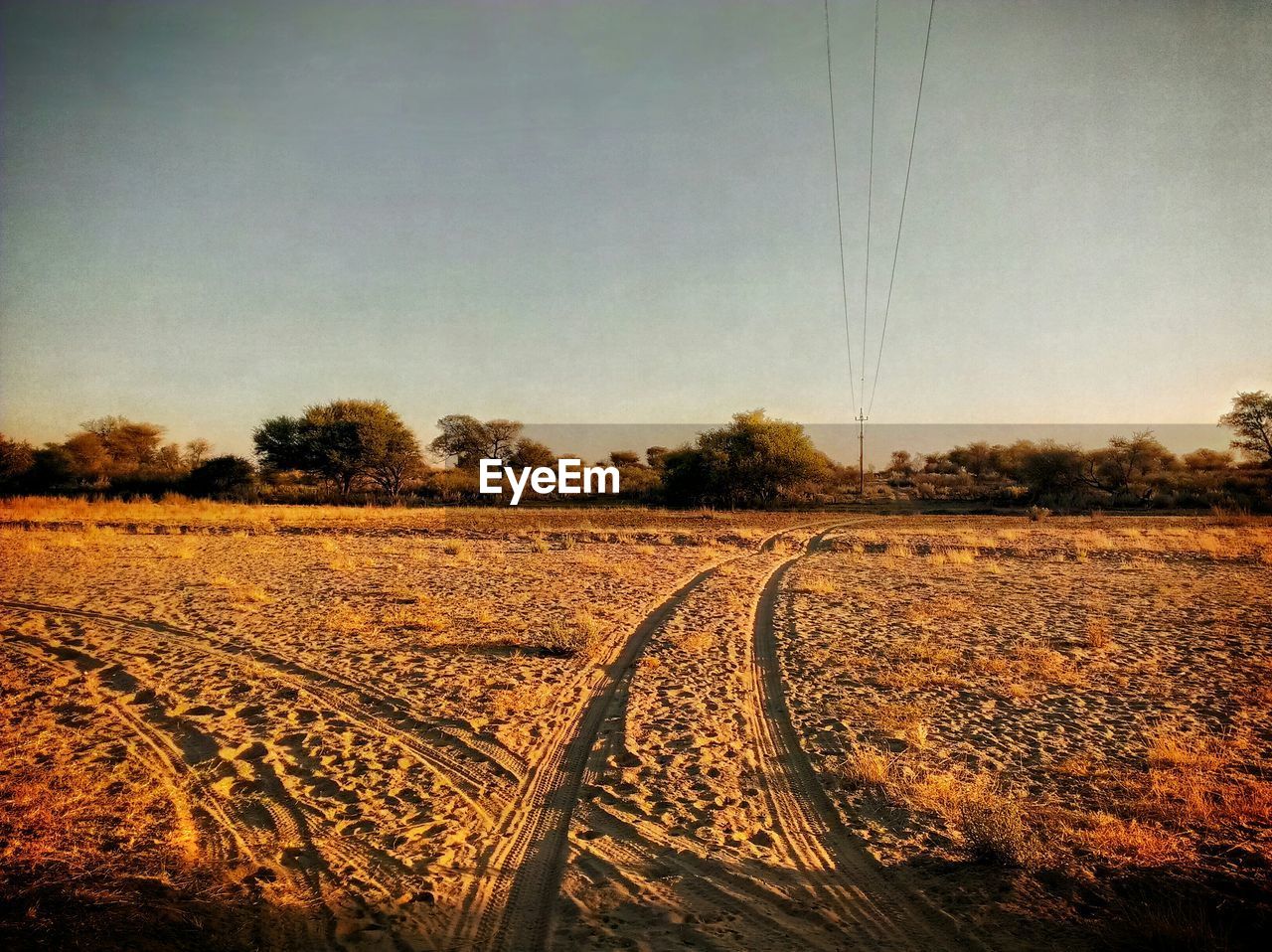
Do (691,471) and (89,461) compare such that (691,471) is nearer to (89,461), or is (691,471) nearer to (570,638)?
(570,638)

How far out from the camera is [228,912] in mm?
3539

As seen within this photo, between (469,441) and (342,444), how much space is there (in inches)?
693

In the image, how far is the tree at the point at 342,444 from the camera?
155ft

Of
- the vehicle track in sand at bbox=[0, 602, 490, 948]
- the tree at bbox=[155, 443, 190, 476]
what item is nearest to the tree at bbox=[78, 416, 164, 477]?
the tree at bbox=[155, 443, 190, 476]

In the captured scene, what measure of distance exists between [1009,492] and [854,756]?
49.6 meters

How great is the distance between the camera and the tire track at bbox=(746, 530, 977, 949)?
3488 millimetres

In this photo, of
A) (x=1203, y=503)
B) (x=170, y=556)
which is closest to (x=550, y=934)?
(x=170, y=556)

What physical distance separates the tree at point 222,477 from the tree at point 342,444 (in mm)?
3538

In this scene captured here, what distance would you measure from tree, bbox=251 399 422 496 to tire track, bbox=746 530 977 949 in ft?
149

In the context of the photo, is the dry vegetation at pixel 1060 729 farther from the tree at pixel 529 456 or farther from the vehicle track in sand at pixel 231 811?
the tree at pixel 529 456

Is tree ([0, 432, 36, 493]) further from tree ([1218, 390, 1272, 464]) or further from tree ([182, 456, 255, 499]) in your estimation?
tree ([1218, 390, 1272, 464])

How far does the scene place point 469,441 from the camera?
64062mm

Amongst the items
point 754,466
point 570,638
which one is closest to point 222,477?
point 754,466
